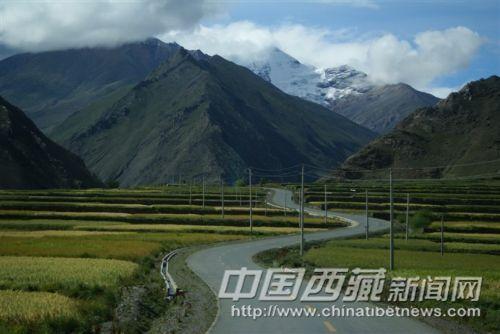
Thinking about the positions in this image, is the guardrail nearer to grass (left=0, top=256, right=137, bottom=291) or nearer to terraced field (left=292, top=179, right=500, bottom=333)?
grass (left=0, top=256, right=137, bottom=291)

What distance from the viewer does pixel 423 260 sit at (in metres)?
52.0

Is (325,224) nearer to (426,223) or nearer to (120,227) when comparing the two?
(426,223)

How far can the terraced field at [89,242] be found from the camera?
23500 millimetres

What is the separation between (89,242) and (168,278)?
84.8ft

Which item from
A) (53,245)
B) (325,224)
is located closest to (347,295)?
(53,245)

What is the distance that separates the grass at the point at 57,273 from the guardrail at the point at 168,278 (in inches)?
78.0

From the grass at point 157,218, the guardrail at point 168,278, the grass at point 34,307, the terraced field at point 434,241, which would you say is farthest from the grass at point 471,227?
the grass at point 34,307

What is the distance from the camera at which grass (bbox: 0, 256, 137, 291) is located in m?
30.3

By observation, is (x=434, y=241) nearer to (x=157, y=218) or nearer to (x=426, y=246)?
(x=426, y=246)

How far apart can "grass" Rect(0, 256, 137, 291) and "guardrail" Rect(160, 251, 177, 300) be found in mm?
1980

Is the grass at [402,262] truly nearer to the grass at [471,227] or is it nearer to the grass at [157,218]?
the grass at [471,227]

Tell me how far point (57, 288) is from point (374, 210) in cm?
10070

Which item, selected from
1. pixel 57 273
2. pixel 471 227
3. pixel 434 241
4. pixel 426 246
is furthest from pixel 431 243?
pixel 57 273

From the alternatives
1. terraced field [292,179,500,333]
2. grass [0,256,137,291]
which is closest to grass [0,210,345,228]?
terraced field [292,179,500,333]
